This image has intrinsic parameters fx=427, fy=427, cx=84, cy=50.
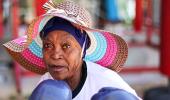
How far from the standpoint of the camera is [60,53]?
149 centimetres

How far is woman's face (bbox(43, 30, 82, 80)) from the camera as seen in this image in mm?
1488

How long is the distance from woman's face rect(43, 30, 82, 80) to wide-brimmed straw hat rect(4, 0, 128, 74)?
0.06m

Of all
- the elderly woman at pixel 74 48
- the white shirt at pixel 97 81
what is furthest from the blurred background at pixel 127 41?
the white shirt at pixel 97 81

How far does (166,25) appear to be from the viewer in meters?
3.56

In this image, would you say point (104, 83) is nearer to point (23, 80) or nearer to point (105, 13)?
point (23, 80)

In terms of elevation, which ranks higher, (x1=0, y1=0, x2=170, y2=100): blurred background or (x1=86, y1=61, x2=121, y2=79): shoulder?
(x1=86, y1=61, x2=121, y2=79): shoulder

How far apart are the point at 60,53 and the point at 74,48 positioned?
0.07m

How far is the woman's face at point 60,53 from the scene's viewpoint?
1488 millimetres

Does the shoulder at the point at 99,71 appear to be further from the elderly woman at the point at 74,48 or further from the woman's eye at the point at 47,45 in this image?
the woman's eye at the point at 47,45

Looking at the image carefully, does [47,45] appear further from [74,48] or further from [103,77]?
[103,77]

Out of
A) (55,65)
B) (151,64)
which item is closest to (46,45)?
(55,65)

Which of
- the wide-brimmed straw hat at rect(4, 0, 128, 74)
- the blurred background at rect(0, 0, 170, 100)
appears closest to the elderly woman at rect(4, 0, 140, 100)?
the wide-brimmed straw hat at rect(4, 0, 128, 74)

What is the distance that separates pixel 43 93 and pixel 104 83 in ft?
1.26

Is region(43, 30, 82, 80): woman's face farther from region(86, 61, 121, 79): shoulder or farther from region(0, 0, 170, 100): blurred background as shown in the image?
region(0, 0, 170, 100): blurred background
